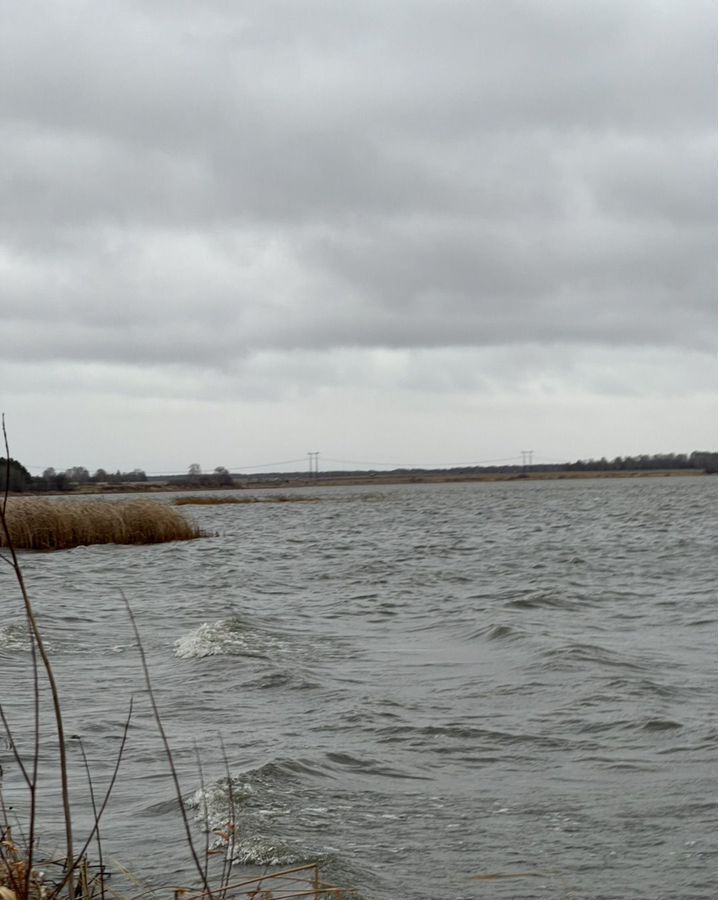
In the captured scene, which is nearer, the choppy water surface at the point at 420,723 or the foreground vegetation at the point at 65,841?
the foreground vegetation at the point at 65,841

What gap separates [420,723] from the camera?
8.34 m

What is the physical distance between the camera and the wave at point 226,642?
11.9m

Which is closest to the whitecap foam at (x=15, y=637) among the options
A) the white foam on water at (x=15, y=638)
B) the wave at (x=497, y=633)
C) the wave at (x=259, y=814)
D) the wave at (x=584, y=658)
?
the white foam on water at (x=15, y=638)

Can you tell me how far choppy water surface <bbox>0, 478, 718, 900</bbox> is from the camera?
5.34m

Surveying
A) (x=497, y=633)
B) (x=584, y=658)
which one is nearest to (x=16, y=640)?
(x=497, y=633)

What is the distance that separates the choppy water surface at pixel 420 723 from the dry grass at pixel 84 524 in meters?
11.6

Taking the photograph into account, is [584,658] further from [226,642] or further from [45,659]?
[45,659]

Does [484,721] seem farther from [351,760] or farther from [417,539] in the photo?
[417,539]

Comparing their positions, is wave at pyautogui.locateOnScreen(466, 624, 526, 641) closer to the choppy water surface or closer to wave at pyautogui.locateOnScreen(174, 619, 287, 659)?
the choppy water surface

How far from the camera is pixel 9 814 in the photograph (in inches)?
234

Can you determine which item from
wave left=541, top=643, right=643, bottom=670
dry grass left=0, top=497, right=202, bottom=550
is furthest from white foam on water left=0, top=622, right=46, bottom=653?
dry grass left=0, top=497, right=202, bottom=550

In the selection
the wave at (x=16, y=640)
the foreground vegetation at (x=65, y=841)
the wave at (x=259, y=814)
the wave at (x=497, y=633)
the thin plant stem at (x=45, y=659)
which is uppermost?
the thin plant stem at (x=45, y=659)

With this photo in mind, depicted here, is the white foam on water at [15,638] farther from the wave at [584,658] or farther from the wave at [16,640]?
the wave at [584,658]

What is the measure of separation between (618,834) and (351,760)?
222 centimetres
